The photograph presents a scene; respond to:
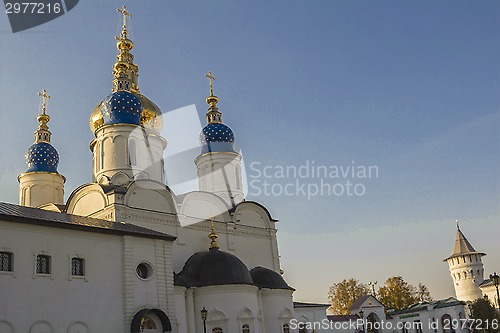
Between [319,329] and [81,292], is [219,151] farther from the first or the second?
[81,292]

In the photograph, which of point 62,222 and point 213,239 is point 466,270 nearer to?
point 213,239

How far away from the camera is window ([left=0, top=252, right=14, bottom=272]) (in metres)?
13.6

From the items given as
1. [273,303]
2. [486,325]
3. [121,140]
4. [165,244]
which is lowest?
[486,325]

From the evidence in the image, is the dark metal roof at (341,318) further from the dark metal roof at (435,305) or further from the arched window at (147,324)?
the arched window at (147,324)

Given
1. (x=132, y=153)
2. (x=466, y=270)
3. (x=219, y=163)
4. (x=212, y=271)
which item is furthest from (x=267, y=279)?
(x=466, y=270)

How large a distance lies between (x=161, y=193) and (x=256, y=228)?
5.41 meters

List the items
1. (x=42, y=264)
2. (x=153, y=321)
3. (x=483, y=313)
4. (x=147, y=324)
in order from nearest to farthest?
(x=42, y=264) < (x=147, y=324) < (x=153, y=321) < (x=483, y=313)

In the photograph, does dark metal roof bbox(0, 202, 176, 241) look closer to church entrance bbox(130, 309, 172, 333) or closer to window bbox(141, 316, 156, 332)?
church entrance bbox(130, 309, 172, 333)

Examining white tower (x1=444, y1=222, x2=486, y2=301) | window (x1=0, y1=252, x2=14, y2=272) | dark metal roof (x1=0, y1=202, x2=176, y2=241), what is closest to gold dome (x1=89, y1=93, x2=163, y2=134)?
dark metal roof (x1=0, y1=202, x2=176, y2=241)

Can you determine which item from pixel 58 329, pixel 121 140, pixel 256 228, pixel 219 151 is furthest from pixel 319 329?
pixel 58 329

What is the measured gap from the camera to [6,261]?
44.9 ft

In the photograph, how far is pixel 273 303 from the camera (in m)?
22.1

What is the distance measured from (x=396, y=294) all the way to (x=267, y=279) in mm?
26505

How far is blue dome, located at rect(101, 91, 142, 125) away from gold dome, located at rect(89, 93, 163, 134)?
1.12m
